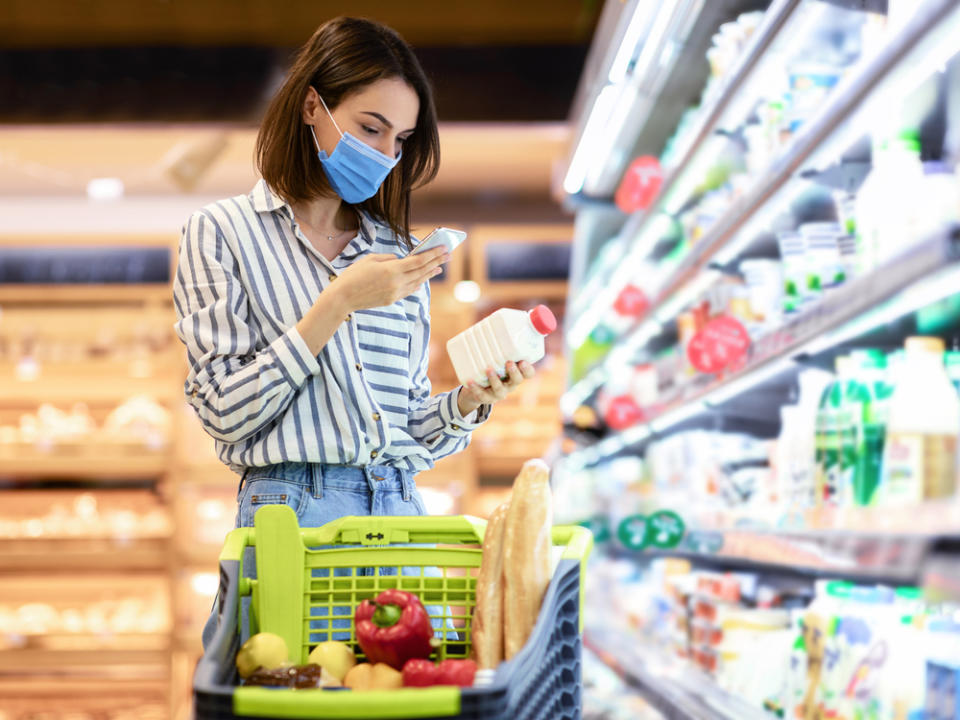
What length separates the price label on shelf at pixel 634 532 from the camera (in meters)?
3.12

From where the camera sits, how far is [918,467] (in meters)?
1.82

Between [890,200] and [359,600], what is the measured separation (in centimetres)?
124

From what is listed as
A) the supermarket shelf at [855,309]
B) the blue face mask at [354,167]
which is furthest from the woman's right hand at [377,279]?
the supermarket shelf at [855,309]

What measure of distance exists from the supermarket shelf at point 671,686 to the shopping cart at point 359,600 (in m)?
1.17

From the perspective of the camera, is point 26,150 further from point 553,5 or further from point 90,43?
point 553,5

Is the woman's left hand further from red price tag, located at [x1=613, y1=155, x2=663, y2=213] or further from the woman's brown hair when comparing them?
red price tag, located at [x1=613, y1=155, x2=663, y2=213]

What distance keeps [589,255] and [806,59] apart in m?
2.31

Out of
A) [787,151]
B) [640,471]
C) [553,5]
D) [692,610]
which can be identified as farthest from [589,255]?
[787,151]

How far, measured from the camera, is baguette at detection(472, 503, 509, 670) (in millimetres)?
1232

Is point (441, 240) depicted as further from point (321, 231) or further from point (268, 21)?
point (268, 21)

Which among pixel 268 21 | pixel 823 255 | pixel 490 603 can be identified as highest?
pixel 268 21

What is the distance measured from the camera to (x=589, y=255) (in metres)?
4.75

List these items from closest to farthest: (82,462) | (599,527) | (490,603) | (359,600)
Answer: (490,603) → (359,600) → (599,527) → (82,462)

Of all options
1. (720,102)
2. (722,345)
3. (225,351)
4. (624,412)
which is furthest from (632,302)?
(225,351)
